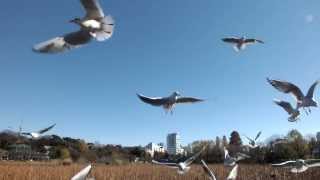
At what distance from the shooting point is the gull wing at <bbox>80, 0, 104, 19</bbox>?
4.35m

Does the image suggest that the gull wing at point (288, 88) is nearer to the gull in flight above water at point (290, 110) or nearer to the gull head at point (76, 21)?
the gull in flight above water at point (290, 110)

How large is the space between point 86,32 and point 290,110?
10.4ft

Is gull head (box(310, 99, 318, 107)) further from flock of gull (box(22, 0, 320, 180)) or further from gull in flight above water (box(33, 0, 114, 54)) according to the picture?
gull in flight above water (box(33, 0, 114, 54))

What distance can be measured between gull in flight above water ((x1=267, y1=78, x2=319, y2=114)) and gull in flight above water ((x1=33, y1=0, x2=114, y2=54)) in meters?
2.78

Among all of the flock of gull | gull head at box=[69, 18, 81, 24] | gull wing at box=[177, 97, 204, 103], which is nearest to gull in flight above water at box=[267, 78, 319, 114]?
the flock of gull

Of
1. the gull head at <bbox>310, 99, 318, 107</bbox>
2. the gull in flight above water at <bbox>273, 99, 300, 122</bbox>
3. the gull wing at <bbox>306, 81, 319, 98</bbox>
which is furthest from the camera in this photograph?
the gull wing at <bbox>306, 81, 319, 98</bbox>

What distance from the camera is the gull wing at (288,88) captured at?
630 cm

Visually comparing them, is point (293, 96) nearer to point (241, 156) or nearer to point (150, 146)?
point (241, 156)

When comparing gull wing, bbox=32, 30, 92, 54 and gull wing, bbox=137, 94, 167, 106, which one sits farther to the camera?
gull wing, bbox=137, 94, 167, 106

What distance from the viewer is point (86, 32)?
15.2 feet

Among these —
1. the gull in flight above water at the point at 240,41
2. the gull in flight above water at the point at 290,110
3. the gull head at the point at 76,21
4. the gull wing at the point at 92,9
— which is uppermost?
the gull in flight above water at the point at 240,41

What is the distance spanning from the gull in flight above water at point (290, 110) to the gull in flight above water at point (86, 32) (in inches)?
108

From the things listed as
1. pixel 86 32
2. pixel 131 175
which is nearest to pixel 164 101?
pixel 86 32

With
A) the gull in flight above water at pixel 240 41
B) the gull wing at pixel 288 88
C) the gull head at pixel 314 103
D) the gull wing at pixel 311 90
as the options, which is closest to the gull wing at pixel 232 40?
the gull in flight above water at pixel 240 41
